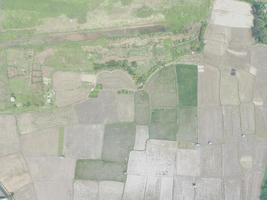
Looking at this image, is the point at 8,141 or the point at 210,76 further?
the point at 210,76

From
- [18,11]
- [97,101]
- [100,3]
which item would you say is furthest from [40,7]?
[97,101]

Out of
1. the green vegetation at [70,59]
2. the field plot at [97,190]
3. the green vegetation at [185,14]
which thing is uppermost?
the green vegetation at [185,14]

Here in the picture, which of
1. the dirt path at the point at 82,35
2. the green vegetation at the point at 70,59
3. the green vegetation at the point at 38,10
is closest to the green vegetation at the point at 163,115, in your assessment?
the green vegetation at the point at 70,59

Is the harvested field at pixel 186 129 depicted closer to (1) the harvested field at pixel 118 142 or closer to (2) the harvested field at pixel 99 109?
(1) the harvested field at pixel 118 142

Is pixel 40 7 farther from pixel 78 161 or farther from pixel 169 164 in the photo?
pixel 169 164

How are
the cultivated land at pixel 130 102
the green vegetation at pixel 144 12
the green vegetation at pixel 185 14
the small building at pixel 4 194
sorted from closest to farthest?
1. the small building at pixel 4 194
2. the cultivated land at pixel 130 102
3. the green vegetation at pixel 144 12
4. the green vegetation at pixel 185 14

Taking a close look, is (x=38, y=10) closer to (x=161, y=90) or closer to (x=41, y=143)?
(x=41, y=143)
